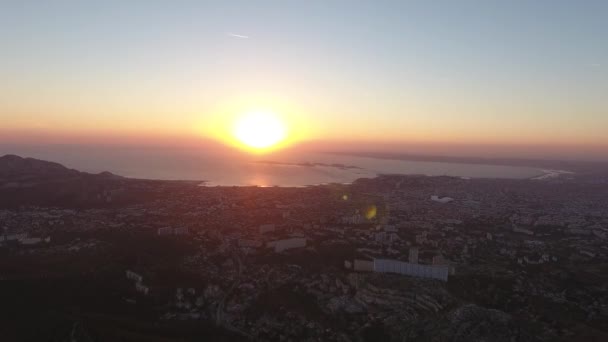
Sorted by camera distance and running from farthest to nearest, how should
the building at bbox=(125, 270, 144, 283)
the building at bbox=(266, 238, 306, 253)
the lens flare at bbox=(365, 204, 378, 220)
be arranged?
the lens flare at bbox=(365, 204, 378, 220)
the building at bbox=(266, 238, 306, 253)
the building at bbox=(125, 270, 144, 283)

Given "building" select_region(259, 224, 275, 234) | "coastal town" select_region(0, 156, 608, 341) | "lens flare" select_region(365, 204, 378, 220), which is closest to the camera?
"coastal town" select_region(0, 156, 608, 341)

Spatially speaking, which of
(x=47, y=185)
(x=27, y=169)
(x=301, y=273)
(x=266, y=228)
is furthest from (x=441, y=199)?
(x=27, y=169)

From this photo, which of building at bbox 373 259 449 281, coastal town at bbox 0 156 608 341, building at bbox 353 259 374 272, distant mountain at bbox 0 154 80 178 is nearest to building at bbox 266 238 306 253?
coastal town at bbox 0 156 608 341

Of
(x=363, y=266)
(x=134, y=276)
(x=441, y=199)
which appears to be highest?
(x=363, y=266)

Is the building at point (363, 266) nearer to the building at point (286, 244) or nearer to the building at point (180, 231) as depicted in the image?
the building at point (286, 244)

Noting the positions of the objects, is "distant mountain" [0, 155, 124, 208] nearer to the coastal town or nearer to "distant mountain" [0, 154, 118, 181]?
"distant mountain" [0, 154, 118, 181]

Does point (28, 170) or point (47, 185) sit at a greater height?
point (28, 170)

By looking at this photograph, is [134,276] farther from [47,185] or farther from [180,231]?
[47,185]

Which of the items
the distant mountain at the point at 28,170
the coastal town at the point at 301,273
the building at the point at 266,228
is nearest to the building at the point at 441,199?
the coastal town at the point at 301,273
